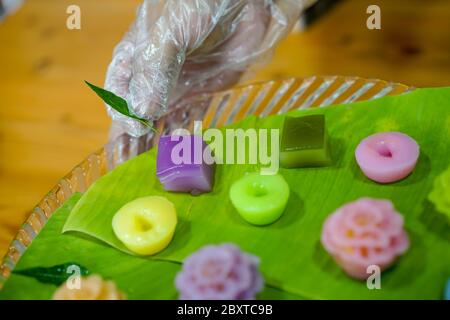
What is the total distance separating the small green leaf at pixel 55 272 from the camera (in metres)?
1.13

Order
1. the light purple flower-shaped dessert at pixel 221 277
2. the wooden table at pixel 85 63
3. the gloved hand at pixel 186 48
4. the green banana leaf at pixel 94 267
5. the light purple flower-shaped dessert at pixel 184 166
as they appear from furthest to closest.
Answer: the wooden table at pixel 85 63, the gloved hand at pixel 186 48, the light purple flower-shaped dessert at pixel 184 166, the green banana leaf at pixel 94 267, the light purple flower-shaped dessert at pixel 221 277

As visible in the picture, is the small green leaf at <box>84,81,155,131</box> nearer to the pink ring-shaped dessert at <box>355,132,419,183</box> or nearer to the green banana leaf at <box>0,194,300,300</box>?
the green banana leaf at <box>0,194,300,300</box>

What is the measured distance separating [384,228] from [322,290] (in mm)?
146

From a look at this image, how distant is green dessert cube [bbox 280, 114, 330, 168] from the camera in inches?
48.2

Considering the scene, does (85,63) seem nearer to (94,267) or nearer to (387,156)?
(94,267)

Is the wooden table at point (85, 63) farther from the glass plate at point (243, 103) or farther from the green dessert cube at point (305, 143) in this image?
the green dessert cube at point (305, 143)

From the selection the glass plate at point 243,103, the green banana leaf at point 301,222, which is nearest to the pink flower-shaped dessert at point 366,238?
the green banana leaf at point 301,222

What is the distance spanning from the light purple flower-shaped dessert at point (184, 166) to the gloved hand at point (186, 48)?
4.5 inches

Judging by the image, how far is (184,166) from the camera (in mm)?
1220

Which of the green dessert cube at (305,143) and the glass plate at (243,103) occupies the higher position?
the glass plate at (243,103)

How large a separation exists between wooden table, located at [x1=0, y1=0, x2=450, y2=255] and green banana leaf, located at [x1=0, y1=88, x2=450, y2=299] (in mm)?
492

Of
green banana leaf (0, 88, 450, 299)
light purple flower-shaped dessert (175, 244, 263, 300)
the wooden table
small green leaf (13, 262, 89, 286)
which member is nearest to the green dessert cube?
green banana leaf (0, 88, 450, 299)

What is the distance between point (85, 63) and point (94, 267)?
1190 millimetres

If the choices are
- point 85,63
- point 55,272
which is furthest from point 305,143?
point 85,63
